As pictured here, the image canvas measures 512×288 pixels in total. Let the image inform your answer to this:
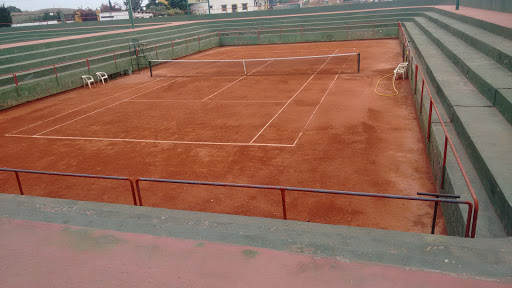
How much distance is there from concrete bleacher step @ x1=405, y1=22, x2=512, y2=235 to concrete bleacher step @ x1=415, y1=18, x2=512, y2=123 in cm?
17

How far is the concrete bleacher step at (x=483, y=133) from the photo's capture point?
18.0 ft

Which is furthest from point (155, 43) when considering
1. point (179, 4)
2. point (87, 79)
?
point (179, 4)

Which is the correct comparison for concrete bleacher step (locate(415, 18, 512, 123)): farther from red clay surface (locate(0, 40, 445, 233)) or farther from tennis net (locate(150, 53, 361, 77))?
tennis net (locate(150, 53, 361, 77))

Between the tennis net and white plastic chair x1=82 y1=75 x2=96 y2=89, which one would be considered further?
the tennis net

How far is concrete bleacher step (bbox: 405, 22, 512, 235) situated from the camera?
216 inches

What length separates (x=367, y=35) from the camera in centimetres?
3591

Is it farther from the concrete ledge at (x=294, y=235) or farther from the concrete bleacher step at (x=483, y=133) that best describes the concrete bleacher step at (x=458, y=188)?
the concrete ledge at (x=294, y=235)

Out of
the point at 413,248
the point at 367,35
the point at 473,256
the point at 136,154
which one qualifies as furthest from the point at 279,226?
the point at 367,35

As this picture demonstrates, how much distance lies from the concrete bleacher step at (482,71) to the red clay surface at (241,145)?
1999 mm

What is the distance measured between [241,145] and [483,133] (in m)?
6.07

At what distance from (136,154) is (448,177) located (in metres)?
8.00

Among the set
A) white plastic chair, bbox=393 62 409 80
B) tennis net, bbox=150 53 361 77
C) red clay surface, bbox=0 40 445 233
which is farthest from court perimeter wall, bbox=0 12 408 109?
white plastic chair, bbox=393 62 409 80

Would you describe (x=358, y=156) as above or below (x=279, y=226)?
below

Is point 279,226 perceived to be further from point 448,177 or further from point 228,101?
point 228,101
